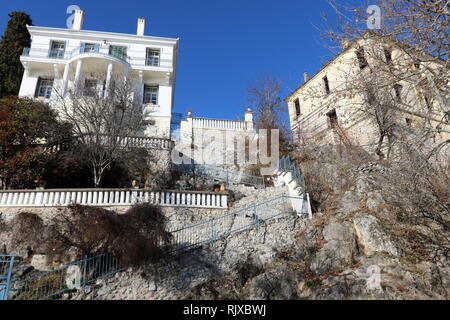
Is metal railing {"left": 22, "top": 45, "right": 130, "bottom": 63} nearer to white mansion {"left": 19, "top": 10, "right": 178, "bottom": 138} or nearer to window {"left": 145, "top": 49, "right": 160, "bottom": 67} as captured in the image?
white mansion {"left": 19, "top": 10, "right": 178, "bottom": 138}

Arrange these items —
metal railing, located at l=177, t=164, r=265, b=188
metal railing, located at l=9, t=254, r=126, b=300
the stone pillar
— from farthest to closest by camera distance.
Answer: the stone pillar, metal railing, located at l=177, t=164, r=265, b=188, metal railing, located at l=9, t=254, r=126, b=300

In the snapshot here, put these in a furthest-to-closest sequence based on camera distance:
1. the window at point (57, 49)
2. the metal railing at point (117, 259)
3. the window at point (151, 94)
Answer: the window at point (151, 94)
the window at point (57, 49)
the metal railing at point (117, 259)

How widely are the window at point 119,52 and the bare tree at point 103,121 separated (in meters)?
5.00

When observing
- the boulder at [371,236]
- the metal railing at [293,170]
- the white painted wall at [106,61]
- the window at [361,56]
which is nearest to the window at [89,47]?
the white painted wall at [106,61]

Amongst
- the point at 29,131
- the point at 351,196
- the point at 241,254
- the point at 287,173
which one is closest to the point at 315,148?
the point at 287,173

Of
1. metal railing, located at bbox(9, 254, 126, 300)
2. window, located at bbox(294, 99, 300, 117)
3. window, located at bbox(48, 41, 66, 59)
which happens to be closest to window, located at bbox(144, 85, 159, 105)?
window, located at bbox(48, 41, 66, 59)

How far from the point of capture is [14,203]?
1177 centimetres

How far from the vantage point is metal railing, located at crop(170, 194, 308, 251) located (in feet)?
36.2

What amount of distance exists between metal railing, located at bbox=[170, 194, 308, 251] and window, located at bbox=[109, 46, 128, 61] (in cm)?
1644

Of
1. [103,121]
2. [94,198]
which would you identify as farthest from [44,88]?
[94,198]

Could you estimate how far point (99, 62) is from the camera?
2262 centimetres

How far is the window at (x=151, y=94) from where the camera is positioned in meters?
23.6

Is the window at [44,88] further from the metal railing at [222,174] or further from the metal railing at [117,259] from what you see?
the metal railing at [117,259]
